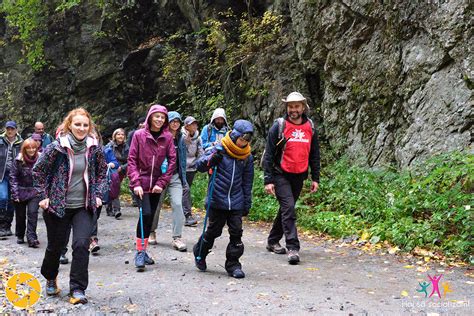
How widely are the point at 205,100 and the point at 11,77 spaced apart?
1329 centimetres

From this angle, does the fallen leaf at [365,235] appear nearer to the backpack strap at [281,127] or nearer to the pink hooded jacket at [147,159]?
the backpack strap at [281,127]

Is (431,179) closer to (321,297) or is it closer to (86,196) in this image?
(321,297)

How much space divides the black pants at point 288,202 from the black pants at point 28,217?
4.56 metres

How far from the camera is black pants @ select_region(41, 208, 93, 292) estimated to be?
475 centimetres

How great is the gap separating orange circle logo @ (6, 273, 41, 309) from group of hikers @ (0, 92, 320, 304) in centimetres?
21

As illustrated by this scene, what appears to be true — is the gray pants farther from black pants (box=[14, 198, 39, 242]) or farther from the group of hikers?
black pants (box=[14, 198, 39, 242])

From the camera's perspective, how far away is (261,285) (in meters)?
5.24

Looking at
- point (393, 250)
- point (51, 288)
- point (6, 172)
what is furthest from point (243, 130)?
point (6, 172)

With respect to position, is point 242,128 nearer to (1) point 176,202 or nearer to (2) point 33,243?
(1) point 176,202

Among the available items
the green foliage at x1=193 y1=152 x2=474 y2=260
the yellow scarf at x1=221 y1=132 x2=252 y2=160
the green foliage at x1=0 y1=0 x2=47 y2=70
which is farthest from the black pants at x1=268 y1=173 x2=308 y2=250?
the green foliage at x1=0 y1=0 x2=47 y2=70

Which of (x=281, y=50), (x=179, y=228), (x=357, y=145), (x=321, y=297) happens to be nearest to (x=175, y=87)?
(x=281, y=50)

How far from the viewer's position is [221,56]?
A: 16906 mm

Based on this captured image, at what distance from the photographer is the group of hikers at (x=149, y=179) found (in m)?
4.80

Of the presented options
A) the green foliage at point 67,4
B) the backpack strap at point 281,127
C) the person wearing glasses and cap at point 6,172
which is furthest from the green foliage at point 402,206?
the green foliage at point 67,4
